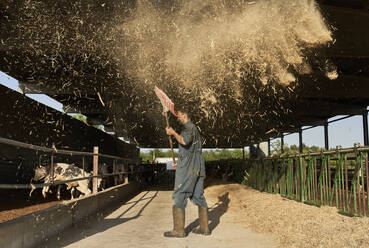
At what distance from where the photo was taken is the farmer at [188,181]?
5.66m

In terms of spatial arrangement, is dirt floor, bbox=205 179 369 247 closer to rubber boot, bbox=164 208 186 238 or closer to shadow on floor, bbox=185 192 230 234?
shadow on floor, bbox=185 192 230 234

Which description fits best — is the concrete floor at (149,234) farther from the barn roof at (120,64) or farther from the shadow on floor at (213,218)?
the barn roof at (120,64)

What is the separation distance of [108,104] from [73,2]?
9205 millimetres

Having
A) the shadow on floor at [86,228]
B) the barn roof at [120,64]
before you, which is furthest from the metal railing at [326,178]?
the shadow on floor at [86,228]

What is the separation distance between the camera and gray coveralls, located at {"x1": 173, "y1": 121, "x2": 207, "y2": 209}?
571cm

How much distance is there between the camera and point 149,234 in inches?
231

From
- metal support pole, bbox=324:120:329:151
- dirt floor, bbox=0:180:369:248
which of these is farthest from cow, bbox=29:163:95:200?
metal support pole, bbox=324:120:329:151

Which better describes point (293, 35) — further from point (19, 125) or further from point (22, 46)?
point (19, 125)

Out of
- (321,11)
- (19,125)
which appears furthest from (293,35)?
(19,125)

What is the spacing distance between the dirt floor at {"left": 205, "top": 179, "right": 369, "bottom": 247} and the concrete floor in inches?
10.3

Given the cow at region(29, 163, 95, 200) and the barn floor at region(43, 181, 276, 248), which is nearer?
the barn floor at region(43, 181, 276, 248)

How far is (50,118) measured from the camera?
12.5 m

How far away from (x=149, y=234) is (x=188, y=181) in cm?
111

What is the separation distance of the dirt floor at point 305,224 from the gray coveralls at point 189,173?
1.29 m
